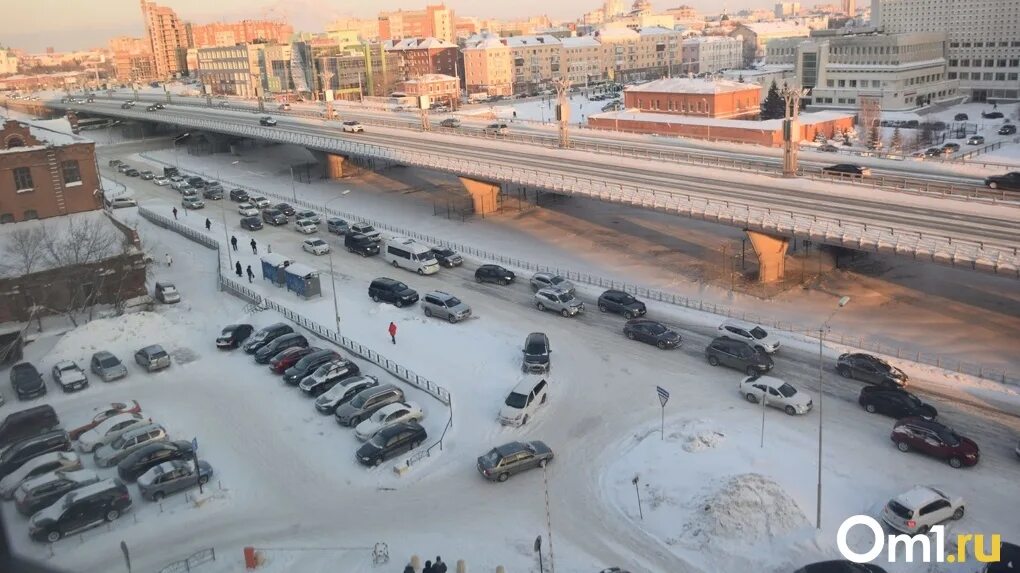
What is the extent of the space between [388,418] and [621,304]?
11.0 metres

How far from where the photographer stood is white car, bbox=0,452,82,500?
19.4 metres

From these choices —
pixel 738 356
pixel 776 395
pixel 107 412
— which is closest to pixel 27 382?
pixel 107 412

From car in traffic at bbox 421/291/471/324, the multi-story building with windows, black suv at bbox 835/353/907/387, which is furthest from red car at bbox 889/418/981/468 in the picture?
the multi-story building with windows

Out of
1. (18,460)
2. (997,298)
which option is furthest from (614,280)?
(18,460)

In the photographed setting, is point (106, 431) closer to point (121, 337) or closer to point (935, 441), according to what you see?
point (121, 337)

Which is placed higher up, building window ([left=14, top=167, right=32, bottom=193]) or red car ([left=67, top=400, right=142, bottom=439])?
building window ([left=14, top=167, right=32, bottom=193])

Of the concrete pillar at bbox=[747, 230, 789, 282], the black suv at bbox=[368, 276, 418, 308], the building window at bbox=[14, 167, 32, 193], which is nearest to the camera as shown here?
the concrete pillar at bbox=[747, 230, 789, 282]

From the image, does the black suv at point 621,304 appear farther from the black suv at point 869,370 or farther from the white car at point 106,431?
the white car at point 106,431

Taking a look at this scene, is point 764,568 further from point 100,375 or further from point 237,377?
point 100,375

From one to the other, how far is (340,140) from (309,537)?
4193cm

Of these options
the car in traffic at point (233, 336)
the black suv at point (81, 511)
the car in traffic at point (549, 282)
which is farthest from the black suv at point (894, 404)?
the car in traffic at point (233, 336)

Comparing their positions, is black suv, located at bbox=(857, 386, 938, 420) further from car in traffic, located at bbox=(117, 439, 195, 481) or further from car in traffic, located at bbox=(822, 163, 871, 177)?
car in traffic, located at bbox=(117, 439, 195, 481)

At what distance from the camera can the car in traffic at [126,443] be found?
817 inches

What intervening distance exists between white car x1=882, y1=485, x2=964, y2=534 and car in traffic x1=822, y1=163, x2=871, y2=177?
859 inches
